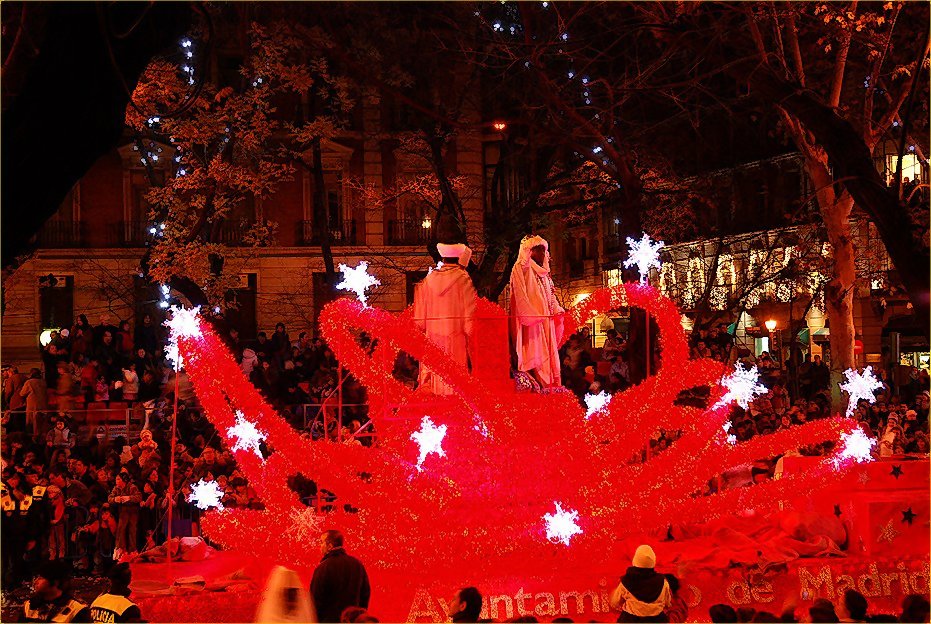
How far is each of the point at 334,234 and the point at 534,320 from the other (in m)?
22.5

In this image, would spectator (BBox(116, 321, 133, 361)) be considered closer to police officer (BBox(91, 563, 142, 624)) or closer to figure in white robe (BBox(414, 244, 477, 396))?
figure in white robe (BBox(414, 244, 477, 396))

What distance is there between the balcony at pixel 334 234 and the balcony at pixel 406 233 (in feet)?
3.79

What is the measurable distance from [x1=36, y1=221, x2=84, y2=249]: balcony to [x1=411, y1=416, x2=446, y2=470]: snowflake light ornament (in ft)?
83.1

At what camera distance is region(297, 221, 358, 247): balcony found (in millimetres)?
35281

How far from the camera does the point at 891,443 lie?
52.2 ft

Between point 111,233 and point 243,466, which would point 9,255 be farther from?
point 111,233

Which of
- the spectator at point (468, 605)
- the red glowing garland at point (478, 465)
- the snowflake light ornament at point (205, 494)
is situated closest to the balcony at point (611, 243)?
the red glowing garland at point (478, 465)

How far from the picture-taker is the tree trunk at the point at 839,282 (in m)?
18.7

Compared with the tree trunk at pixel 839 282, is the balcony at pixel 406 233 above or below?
above

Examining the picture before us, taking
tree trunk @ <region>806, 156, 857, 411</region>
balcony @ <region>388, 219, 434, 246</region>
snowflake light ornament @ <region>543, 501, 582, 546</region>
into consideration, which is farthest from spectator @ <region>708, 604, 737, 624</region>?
balcony @ <region>388, 219, 434, 246</region>

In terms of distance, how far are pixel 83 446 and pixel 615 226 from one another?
1216 inches

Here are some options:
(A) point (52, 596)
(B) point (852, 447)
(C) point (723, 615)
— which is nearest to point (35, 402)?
(A) point (52, 596)

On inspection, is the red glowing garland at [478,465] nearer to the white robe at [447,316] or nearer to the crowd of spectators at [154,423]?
the white robe at [447,316]

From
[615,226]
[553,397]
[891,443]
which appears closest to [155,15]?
[553,397]
